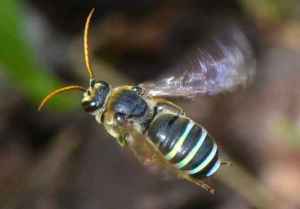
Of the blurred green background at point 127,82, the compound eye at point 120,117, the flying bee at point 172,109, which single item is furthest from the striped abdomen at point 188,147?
the blurred green background at point 127,82

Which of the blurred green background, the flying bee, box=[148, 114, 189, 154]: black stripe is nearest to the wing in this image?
the flying bee

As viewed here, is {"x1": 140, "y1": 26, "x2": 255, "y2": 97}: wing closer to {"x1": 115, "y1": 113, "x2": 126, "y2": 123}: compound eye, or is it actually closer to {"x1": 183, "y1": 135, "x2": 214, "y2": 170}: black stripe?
{"x1": 115, "y1": 113, "x2": 126, "y2": 123}: compound eye

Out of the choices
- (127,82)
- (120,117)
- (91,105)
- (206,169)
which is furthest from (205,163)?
(127,82)

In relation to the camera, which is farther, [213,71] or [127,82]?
[127,82]

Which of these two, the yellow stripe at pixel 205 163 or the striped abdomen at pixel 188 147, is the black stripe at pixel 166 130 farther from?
the yellow stripe at pixel 205 163

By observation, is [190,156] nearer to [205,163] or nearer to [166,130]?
[205,163]

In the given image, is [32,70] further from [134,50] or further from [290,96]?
[290,96]
